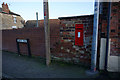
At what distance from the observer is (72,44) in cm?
445

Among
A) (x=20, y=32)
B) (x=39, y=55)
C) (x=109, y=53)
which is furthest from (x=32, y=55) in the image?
(x=109, y=53)

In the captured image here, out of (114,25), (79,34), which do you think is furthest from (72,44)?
(114,25)

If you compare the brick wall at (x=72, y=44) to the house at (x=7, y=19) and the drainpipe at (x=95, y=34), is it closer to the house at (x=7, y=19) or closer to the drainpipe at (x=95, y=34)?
the drainpipe at (x=95, y=34)

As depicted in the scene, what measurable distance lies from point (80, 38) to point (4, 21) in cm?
2058

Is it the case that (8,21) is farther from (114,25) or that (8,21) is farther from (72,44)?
(114,25)

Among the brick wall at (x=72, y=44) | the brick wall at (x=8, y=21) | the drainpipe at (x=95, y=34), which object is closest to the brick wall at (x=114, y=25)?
the drainpipe at (x=95, y=34)

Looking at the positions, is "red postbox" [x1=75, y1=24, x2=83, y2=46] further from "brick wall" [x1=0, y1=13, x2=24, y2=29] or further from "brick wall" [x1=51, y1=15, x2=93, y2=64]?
"brick wall" [x1=0, y1=13, x2=24, y2=29]

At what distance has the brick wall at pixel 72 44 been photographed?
160 inches

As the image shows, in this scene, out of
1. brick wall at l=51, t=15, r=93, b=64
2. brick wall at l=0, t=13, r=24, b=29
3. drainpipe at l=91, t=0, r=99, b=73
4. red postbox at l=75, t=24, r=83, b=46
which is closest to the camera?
drainpipe at l=91, t=0, r=99, b=73

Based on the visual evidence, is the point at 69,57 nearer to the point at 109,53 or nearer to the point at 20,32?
the point at 109,53

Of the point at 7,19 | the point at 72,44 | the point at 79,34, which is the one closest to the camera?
the point at 79,34

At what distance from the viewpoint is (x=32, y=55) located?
6.48 metres

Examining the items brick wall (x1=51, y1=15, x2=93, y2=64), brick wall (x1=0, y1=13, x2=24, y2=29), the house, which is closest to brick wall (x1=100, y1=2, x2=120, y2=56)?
brick wall (x1=51, y1=15, x2=93, y2=64)

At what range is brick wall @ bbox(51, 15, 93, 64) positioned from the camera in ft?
13.4
